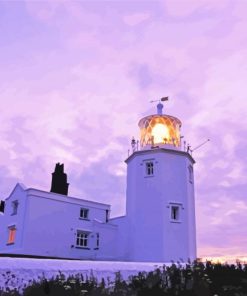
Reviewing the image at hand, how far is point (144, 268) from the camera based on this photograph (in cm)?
1309

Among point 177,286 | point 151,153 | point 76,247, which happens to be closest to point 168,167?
point 151,153

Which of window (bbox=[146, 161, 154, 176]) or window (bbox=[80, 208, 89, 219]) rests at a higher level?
window (bbox=[146, 161, 154, 176])

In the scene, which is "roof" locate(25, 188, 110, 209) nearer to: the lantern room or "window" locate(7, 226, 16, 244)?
"window" locate(7, 226, 16, 244)

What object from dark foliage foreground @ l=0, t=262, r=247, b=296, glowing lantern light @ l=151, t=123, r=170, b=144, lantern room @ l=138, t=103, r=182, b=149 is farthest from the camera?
glowing lantern light @ l=151, t=123, r=170, b=144

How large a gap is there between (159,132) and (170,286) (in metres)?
23.0

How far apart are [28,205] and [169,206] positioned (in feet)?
34.0

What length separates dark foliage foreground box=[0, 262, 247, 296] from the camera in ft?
26.6

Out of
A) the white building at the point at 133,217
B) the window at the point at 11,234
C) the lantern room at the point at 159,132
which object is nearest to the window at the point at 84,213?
the white building at the point at 133,217

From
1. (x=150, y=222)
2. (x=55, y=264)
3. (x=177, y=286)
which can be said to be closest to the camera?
(x=177, y=286)

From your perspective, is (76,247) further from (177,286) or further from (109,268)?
(177,286)

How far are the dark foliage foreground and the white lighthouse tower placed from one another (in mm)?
17830

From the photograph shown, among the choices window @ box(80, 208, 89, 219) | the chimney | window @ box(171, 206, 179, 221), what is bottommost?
window @ box(171, 206, 179, 221)

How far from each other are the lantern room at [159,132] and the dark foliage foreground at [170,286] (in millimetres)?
20992

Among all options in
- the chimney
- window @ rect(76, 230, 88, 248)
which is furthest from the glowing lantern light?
the chimney
